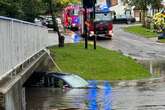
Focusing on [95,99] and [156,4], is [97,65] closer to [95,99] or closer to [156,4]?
[95,99]

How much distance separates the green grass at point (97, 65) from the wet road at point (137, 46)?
6.81 metres

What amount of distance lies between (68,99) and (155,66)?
20.7m

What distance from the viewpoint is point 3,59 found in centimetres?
1332

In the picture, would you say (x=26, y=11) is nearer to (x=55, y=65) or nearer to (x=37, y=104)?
Answer: (x=55, y=65)

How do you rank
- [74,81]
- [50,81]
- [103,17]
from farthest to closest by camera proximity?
1. [103,17]
2. [74,81]
3. [50,81]

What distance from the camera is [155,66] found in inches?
1640

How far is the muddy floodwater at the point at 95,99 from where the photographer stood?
1969cm

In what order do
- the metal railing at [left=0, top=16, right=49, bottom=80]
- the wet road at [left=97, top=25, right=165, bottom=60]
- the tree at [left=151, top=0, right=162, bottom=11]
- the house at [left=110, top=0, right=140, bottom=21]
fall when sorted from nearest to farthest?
1. the metal railing at [left=0, top=16, right=49, bottom=80]
2. the wet road at [left=97, top=25, right=165, bottom=60]
3. the tree at [left=151, top=0, right=162, bottom=11]
4. the house at [left=110, top=0, right=140, bottom=21]

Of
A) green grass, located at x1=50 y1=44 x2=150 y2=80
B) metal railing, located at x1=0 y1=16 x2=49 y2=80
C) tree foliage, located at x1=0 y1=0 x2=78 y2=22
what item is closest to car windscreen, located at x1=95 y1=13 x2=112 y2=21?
tree foliage, located at x1=0 y1=0 x2=78 y2=22

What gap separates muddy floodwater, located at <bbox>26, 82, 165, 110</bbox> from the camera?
19.7 m

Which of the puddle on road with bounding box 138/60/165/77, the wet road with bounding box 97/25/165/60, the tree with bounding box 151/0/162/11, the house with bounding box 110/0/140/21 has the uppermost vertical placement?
the tree with bounding box 151/0/162/11

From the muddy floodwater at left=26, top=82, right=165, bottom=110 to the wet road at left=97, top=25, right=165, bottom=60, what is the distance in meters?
20.9

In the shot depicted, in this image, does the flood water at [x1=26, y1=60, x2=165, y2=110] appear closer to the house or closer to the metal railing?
the metal railing

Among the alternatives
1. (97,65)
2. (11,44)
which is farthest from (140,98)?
(97,65)
